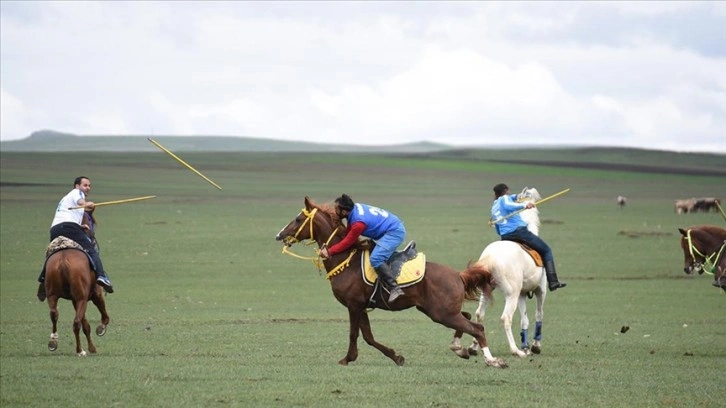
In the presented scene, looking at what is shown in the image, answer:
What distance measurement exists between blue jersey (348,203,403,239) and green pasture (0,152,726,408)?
5.72ft

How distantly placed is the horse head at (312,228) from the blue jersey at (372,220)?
1.09 ft

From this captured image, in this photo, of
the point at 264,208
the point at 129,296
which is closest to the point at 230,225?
the point at 264,208

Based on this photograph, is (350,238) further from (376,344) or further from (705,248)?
(705,248)

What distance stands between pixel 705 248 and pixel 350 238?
6.28m

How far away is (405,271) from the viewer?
1573 cm

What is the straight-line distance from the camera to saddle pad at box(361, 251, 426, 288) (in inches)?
618

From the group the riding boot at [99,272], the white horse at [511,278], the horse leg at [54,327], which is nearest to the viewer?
the horse leg at [54,327]

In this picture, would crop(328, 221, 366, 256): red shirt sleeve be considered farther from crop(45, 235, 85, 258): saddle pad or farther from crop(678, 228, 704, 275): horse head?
crop(678, 228, 704, 275): horse head

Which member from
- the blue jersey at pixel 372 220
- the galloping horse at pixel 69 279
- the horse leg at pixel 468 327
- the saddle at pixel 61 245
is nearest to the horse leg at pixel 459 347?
the horse leg at pixel 468 327

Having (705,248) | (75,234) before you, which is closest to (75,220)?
(75,234)

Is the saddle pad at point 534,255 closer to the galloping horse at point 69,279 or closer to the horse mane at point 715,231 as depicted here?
the horse mane at point 715,231

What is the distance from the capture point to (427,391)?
13352 millimetres

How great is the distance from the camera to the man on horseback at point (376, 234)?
51.4 feet

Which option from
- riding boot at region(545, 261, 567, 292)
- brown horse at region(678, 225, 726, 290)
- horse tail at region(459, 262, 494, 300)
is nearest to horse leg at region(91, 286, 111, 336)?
horse tail at region(459, 262, 494, 300)
